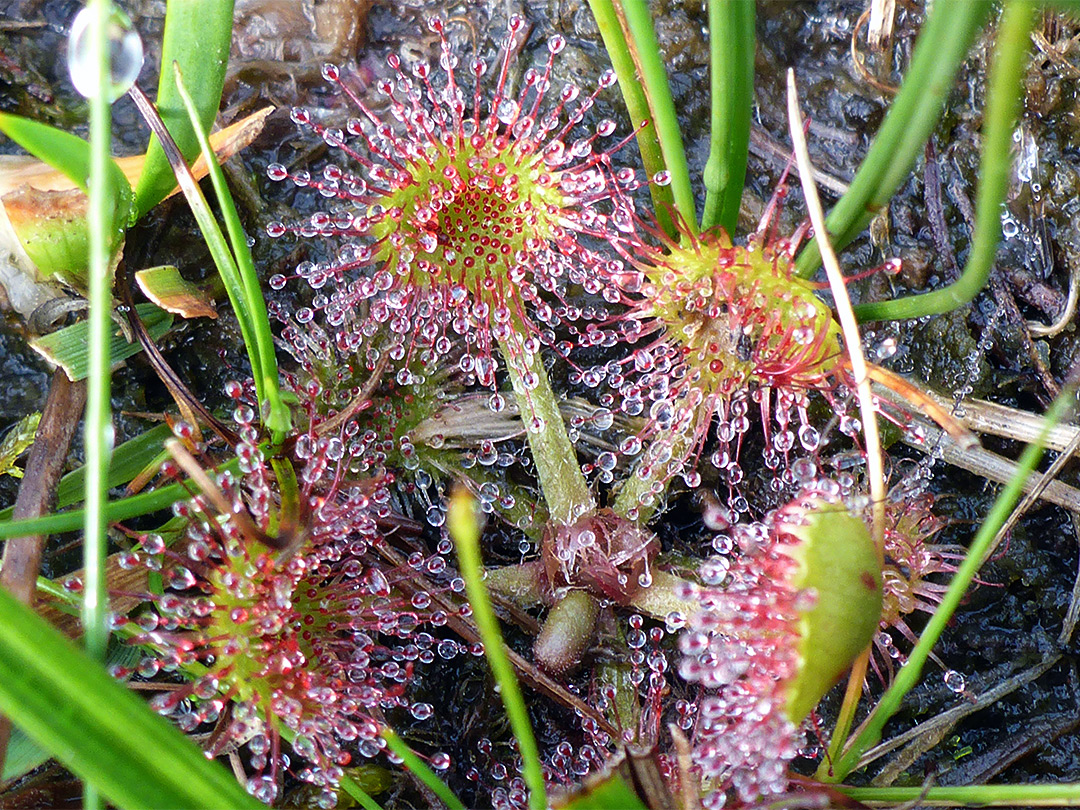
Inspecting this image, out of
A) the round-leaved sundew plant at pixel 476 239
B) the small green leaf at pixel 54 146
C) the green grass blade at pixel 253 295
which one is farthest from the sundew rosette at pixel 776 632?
the small green leaf at pixel 54 146

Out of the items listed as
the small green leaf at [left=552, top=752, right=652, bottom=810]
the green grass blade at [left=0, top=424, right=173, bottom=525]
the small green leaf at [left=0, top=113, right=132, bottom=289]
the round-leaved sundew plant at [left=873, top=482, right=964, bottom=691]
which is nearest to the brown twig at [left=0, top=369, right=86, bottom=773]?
the green grass blade at [left=0, top=424, right=173, bottom=525]

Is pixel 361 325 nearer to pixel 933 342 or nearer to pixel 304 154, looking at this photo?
pixel 304 154

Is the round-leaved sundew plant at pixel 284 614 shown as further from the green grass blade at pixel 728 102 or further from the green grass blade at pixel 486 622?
the green grass blade at pixel 728 102

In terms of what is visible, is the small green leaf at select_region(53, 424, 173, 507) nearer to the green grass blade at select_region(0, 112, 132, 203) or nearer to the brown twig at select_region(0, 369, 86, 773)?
the brown twig at select_region(0, 369, 86, 773)

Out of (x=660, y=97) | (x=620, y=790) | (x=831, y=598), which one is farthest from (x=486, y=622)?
(x=660, y=97)

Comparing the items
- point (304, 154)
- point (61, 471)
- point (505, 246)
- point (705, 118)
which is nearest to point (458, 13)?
point (304, 154)

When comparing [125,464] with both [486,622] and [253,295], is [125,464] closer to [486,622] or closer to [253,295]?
[253,295]
